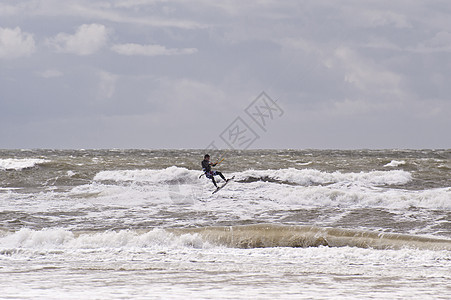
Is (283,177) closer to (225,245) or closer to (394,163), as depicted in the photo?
(394,163)

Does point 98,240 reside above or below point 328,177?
below

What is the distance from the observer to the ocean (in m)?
5.67

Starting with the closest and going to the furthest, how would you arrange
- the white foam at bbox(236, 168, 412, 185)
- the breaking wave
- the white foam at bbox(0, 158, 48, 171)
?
the white foam at bbox(236, 168, 412, 185) → the breaking wave → the white foam at bbox(0, 158, 48, 171)

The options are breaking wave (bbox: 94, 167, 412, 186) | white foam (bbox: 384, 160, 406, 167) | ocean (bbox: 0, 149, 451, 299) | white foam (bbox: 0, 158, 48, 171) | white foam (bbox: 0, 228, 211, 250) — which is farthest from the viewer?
white foam (bbox: 0, 158, 48, 171)

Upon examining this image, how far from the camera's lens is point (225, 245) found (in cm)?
937

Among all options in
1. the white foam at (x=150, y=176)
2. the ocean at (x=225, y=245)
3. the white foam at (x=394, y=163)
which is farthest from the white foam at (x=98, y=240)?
the white foam at (x=394, y=163)

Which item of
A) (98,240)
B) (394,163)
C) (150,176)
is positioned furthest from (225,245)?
(394,163)

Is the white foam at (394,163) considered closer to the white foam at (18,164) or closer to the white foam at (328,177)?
the white foam at (328,177)

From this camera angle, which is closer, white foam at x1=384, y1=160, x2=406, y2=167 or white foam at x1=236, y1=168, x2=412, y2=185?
white foam at x1=236, y1=168, x2=412, y2=185

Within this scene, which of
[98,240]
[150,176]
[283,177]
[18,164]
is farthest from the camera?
[18,164]

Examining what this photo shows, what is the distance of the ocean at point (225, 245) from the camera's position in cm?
567

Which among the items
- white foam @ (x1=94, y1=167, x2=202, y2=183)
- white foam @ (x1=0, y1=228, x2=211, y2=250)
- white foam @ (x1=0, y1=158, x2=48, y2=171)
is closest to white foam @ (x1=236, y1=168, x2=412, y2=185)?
white foam @ (x1=94, y1=167, x2=202, y2=183)

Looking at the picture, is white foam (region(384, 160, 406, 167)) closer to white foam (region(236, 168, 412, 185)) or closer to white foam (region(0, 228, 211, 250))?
white foam (region(236, 168, 412, 185))

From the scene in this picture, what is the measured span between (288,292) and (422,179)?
20.1 m
